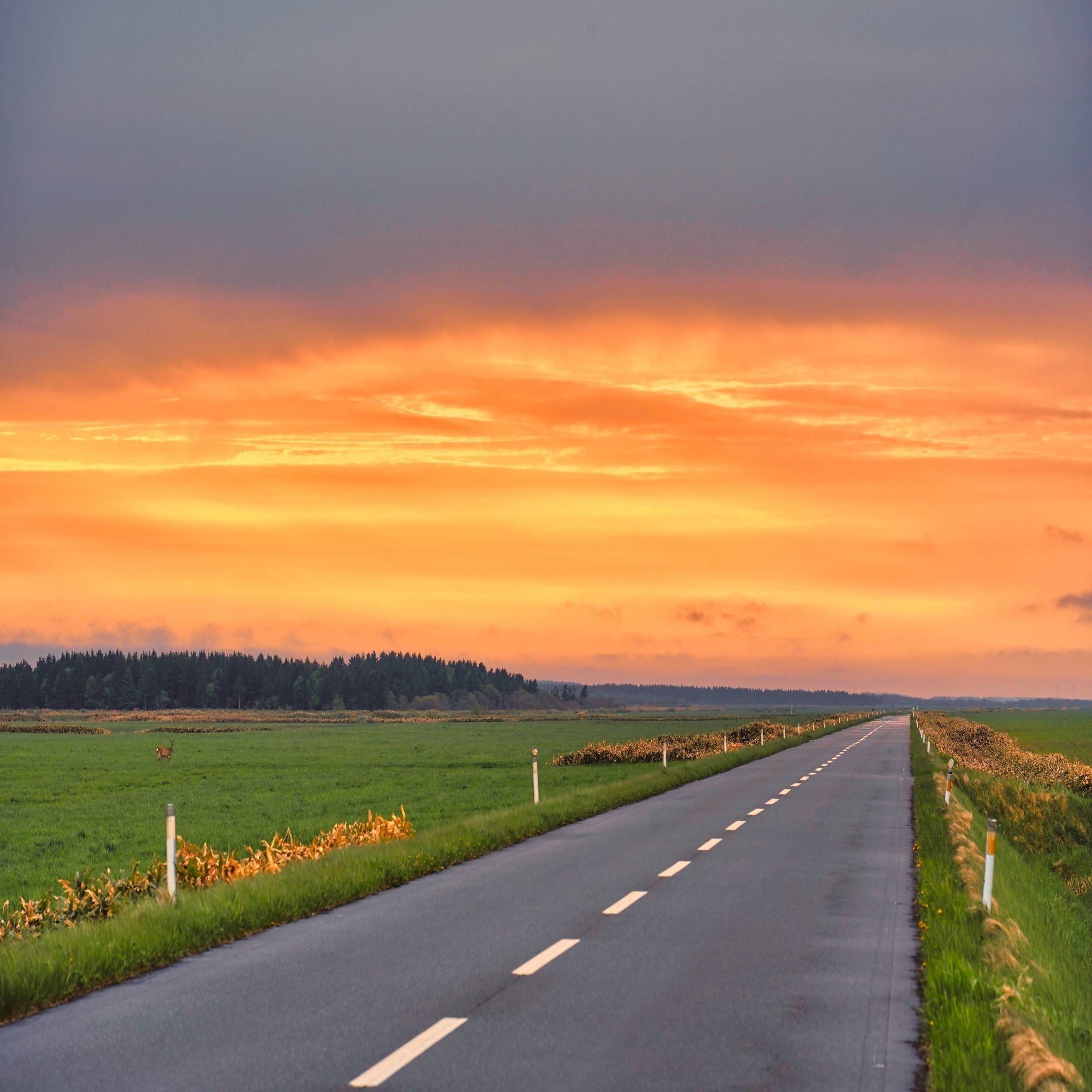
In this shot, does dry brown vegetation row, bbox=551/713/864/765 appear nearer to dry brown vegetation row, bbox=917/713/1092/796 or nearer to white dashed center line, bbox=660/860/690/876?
dry brown vegetation row, bbox=917/713/1092/796

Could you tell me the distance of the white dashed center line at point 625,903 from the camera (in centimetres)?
1205

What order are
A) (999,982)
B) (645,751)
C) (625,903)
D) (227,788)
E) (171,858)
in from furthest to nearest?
(645,751) → (227,788) → (625,903) → (171,858) → (999,982)

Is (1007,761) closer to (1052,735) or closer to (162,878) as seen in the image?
(162,878)

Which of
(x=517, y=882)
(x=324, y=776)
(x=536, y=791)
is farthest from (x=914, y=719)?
(x=517, y=882)

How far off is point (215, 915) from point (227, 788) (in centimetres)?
3431

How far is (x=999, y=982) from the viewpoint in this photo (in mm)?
8633

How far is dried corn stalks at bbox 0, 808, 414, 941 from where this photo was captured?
11.8 m

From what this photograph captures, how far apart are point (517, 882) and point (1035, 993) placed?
6610mm

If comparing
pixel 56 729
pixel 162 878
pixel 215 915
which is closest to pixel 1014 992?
pixel 215 915

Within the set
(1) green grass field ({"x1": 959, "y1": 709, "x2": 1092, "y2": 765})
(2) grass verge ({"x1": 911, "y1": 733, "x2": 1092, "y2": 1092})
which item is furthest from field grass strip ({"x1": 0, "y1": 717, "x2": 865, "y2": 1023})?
(1) green grass field ({"x1": 959, "y1": 709, "x2": 1092, "y2": 765})

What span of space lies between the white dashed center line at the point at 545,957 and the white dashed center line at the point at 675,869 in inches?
184

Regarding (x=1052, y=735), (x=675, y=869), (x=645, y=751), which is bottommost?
(x=1052, y=735)

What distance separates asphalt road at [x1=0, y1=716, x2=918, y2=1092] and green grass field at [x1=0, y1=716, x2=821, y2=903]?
10.1 metres

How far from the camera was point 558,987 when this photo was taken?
8.69 meters
